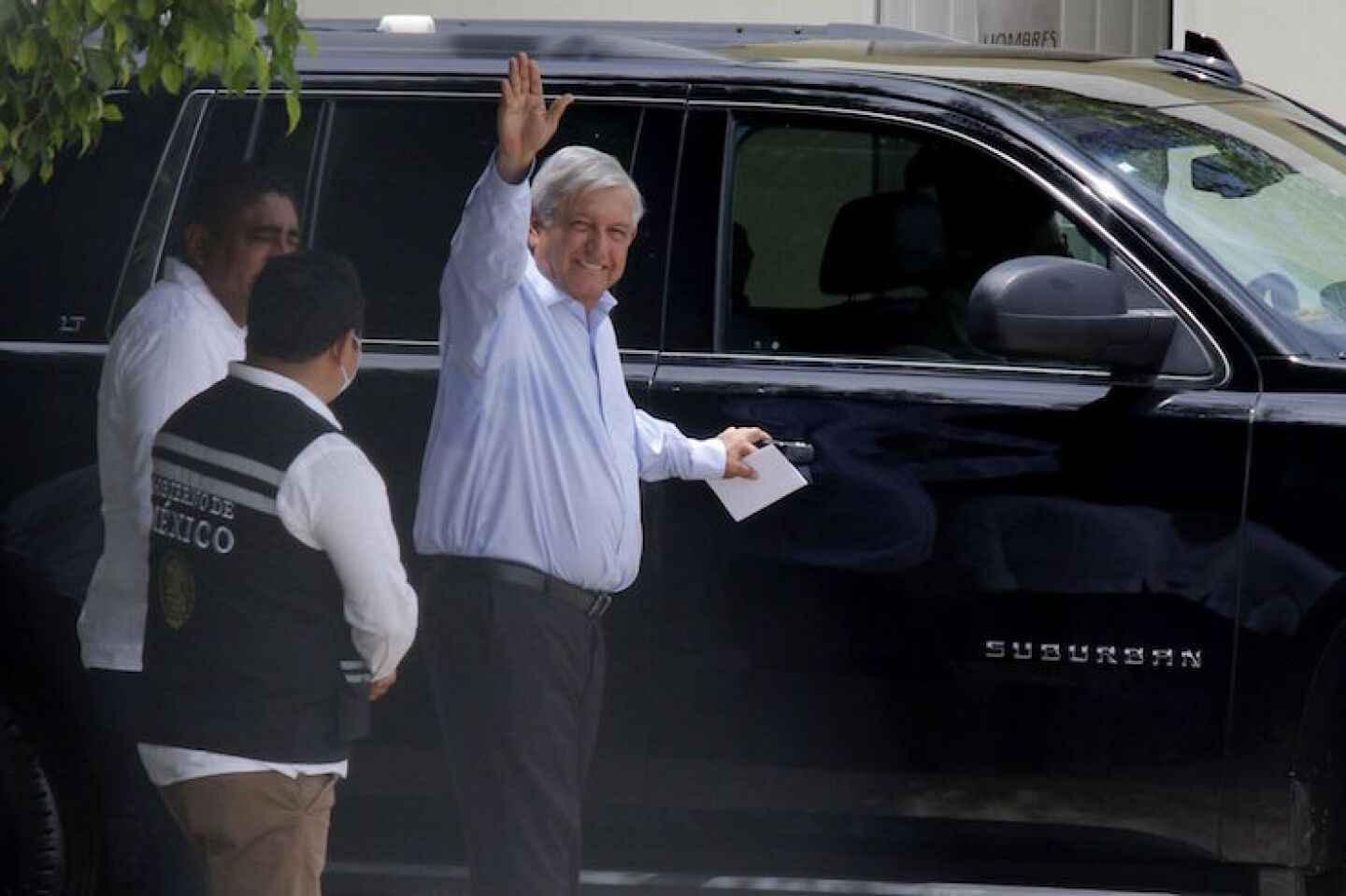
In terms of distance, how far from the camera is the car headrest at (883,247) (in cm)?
512

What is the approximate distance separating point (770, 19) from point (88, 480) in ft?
22.1

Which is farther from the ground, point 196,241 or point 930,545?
point 196,241

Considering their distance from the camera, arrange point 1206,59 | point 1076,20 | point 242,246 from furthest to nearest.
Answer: point 1076,20 → point 1206,59 → point 242,246

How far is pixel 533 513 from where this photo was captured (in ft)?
15.7

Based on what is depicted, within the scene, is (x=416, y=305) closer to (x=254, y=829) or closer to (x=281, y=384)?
(x=281, y=384)

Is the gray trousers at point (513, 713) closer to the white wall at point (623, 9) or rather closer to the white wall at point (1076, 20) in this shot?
the white wall at point (623, 9)

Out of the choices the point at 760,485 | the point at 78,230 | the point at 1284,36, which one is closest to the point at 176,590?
the point at 760,485

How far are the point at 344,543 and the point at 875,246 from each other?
4.61ft

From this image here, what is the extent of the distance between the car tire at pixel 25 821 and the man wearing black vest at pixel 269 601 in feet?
→ 3.22

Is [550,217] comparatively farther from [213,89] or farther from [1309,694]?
[1309,694]

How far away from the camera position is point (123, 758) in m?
5.24

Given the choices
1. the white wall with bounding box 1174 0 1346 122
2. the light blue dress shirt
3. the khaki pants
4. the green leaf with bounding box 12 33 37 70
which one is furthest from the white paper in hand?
the white wall with bounding box 1174 0 1346 122

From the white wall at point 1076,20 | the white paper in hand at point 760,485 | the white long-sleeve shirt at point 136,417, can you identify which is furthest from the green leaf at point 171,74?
the white wall at point 1076,20

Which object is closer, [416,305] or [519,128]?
[519,128]
